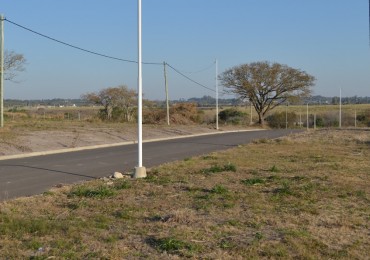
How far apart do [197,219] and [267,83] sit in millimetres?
58072

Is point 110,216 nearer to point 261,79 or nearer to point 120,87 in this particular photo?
point 261,79

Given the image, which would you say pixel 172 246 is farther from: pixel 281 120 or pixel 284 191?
pixel 281 120

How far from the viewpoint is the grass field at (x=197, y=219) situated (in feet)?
19.5

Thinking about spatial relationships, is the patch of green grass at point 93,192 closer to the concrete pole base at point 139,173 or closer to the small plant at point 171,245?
the concrete pole base at point 139,173

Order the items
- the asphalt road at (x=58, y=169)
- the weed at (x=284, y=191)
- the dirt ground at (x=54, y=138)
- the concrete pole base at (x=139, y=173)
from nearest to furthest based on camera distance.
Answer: the weed at (x=284, y=191) → the asphalt road at (x=58, y=169) → the concrete pole base at (x=139, y=173) → the dirt ground at (x=54, y=138)

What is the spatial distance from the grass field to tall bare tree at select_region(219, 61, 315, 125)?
52.2 meters

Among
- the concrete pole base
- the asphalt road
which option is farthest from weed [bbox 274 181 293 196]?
the asphalt road

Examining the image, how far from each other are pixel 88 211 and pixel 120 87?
6270cm

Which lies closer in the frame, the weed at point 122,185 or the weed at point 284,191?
the weed at point 284,191

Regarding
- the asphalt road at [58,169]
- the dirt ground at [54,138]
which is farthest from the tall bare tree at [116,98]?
the asphalt road at [58,169]

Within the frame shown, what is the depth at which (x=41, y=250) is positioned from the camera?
19.4 feet

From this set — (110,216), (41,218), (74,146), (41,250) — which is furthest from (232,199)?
(74,146)

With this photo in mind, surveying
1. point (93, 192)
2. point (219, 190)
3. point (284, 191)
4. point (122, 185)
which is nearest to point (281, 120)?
point (122, 185)

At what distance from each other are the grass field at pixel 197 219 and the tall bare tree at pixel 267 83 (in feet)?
171
